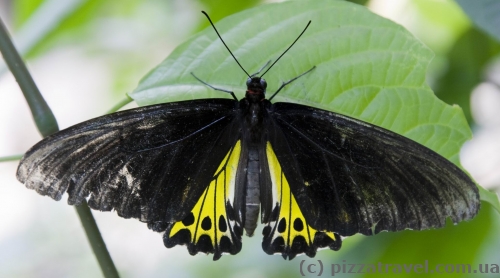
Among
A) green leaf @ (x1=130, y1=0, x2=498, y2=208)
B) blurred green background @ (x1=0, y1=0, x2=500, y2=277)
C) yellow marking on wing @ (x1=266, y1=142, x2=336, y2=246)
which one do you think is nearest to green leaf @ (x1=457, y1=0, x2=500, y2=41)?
blurred green background @ (x1=0, y1=0, x2=500, y2=277)

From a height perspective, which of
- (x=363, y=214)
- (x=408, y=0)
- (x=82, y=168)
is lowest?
(x=363, y=214)

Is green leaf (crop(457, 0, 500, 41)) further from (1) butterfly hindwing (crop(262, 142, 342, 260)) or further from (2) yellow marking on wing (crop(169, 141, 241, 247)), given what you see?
(2) yellow marking on wing (crop(169, 141, 241, 247))

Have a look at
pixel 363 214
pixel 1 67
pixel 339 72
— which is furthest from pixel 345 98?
pixel 1 67

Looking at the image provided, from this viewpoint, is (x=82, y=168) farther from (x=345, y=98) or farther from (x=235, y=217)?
(x=345, y=98)

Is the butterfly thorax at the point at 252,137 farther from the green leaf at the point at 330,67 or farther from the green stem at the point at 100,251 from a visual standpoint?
the green stem at the point at 100,251

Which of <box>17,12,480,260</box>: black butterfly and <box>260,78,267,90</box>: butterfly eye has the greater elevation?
<box>260,78,267,90</box>: butterfly eye

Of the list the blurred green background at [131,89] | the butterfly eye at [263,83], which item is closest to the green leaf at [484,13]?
the blurred green background at [131,89]
